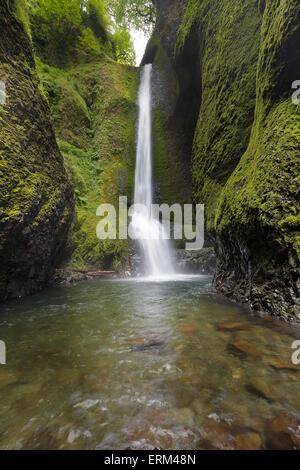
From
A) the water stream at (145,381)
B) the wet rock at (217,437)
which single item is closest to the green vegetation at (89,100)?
the water stream at (145,381)

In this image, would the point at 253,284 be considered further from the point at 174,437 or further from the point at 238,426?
the point at 174,437

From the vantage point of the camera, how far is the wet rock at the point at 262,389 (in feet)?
4.93

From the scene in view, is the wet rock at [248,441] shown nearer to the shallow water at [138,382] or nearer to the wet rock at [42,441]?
the shallow water at [138,382]

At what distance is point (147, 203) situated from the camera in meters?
14.7

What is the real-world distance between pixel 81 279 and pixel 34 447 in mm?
7582

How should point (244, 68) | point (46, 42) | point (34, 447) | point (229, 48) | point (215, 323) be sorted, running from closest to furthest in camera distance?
point (34, 447), point (215, 323), point (244, 68), point (229, 48), point (46, 42)

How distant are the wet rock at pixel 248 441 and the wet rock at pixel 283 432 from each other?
0.05 metres

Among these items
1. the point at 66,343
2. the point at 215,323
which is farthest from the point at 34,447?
the point at 215,323

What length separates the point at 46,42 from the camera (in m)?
16.1

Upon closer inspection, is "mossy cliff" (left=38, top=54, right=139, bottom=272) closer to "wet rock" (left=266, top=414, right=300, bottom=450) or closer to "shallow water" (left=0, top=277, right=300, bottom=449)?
"shallow water" (left=0, top=277, right=300, bottom=449)

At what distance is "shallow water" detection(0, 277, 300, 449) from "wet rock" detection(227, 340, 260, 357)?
38 millimetres

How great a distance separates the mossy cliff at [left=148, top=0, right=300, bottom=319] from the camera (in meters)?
Answer: 3.17

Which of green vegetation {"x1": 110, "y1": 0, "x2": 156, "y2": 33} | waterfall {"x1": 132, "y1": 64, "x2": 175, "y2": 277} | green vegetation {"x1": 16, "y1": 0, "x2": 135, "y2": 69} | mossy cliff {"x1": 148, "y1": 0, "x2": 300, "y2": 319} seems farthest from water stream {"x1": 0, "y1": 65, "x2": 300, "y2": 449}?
green vegetation {"x1": 110, "y1": 0, "x2": 156, "y2": 33}

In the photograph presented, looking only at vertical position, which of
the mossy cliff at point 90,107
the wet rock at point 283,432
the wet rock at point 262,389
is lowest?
the wet rock at point 262,389
